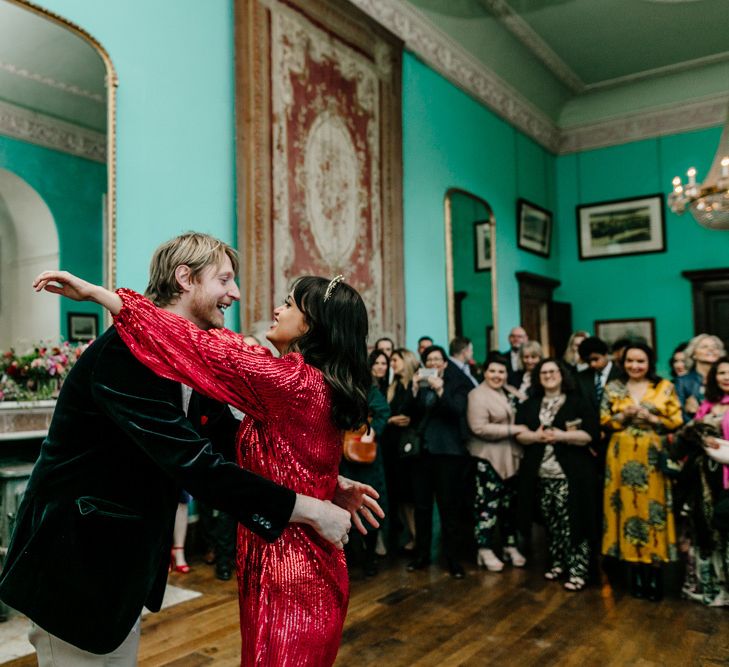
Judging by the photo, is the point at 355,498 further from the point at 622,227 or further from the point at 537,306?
the point at 622,227

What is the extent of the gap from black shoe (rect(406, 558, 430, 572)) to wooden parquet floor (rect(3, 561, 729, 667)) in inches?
7.6

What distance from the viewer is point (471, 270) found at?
8.03m

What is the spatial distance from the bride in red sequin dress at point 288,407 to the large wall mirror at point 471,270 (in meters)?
5.95

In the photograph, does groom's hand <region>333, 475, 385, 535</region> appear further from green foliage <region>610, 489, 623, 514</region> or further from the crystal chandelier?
the crystal chandelier

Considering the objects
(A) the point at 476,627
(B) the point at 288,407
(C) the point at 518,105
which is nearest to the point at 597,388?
(A) the point at 476,627

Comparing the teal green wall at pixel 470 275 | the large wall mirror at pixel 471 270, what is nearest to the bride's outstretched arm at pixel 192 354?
the large wall mirror at pixel 471 270

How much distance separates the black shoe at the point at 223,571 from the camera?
4129mm

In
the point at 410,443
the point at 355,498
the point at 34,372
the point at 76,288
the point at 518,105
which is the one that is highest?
the point at 518,105

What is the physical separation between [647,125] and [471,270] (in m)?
4.48

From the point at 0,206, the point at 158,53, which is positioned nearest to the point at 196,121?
the point at 158,53

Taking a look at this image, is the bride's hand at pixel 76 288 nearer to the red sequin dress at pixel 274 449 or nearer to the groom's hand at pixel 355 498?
the red sequin dress at pixel 274 449

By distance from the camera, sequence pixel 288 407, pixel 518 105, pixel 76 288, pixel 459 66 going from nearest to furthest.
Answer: pixel 76 288
pixel 288 407
pixel 459 66
pixel 518 105

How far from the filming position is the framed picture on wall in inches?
369

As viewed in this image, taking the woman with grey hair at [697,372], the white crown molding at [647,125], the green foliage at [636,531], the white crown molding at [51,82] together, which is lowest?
the green foliage at [636,531]
